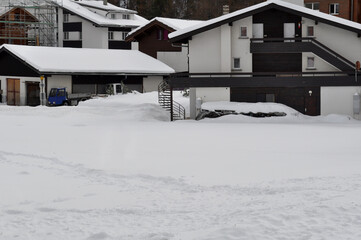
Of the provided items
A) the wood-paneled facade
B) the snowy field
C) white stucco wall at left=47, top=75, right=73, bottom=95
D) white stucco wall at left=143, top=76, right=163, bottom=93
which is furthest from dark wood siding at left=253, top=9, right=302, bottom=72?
the wood-paneled facade

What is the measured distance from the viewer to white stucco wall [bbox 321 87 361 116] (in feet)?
120

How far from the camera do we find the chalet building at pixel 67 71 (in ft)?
173

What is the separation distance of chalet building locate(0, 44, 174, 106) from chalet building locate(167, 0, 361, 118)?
651 inches

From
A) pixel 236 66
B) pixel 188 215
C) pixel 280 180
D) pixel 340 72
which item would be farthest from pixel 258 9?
pixel 188 215

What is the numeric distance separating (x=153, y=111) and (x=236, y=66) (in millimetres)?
6241

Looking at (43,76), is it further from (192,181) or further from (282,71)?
(192,181)

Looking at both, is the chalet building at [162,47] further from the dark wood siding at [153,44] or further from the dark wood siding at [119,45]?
the dark wood siding at [119,45]

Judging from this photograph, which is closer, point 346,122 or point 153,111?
point 346,122

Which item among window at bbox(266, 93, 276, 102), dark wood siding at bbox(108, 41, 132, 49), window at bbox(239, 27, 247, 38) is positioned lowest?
window at bbox(266, 93, 276, 102)

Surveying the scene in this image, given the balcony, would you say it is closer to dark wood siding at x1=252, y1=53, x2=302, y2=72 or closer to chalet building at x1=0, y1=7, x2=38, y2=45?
dark wood siding at x1=252, y1=53, x2=302, y2=72

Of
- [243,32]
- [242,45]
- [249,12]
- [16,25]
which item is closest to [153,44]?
[16,25]

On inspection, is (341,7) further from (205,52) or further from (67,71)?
(67,71)

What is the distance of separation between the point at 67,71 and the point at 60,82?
4.89 ft

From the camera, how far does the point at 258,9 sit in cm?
3772
